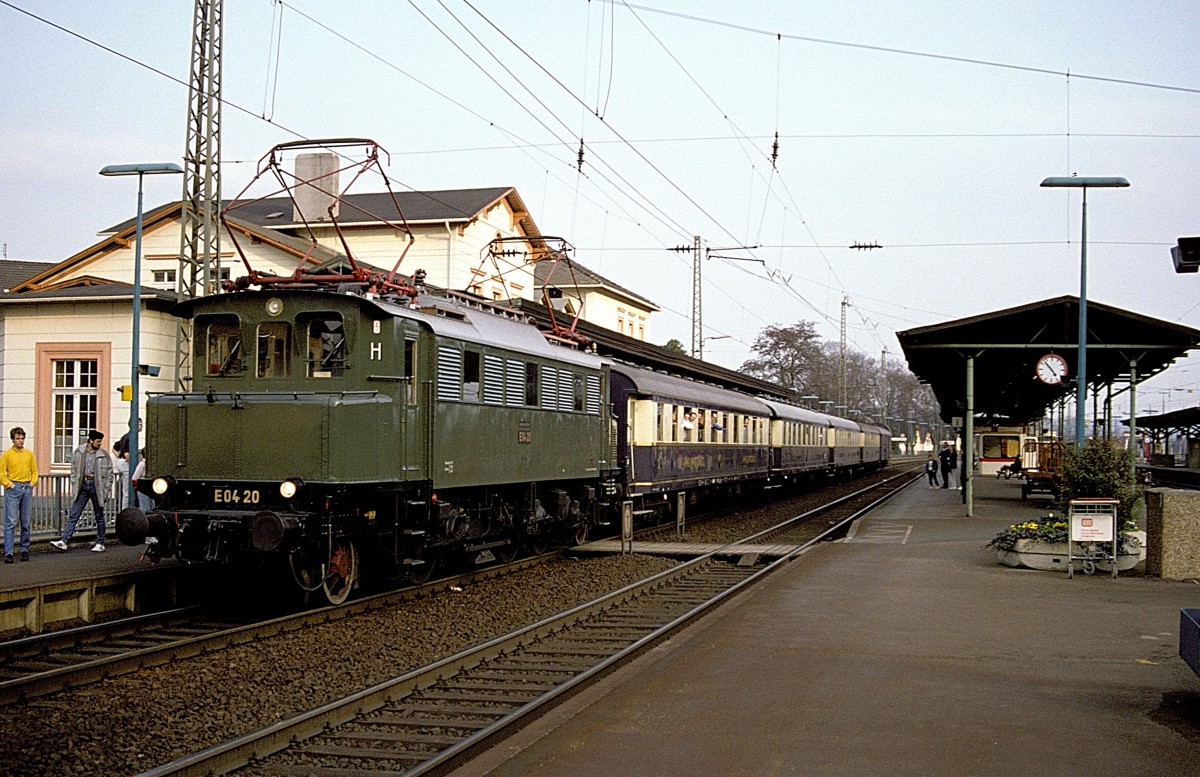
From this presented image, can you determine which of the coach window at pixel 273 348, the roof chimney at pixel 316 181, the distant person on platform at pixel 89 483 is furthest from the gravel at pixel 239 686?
the roof chimney at pixel 316 181

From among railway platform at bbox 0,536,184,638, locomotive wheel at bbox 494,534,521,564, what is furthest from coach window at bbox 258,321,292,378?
locomotive wheel at bbox 494,534,521,564

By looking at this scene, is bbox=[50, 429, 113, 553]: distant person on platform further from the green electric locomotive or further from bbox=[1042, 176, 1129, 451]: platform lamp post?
bbox=[1042, 176, 1129, 451]: platform lamp post

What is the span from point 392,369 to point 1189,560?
34.1 ft

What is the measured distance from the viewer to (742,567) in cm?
1833

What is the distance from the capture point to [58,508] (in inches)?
760

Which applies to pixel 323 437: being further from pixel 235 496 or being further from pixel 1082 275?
pixel 1082 275

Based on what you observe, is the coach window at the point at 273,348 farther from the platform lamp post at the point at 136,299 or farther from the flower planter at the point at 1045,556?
the flower planter at the point at 1045,556

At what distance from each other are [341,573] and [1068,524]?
383 inches

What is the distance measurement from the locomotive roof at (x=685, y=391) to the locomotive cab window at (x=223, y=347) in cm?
948

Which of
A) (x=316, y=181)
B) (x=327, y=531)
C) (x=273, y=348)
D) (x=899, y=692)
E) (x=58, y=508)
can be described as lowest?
(x=899, y=692)

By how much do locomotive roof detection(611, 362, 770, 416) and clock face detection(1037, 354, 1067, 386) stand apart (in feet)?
24.7

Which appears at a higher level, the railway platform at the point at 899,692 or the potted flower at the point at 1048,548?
the potted flower at the point at 1048,548

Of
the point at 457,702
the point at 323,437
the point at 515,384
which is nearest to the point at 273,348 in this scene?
the point at 323,437

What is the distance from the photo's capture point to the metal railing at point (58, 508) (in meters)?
19.2
